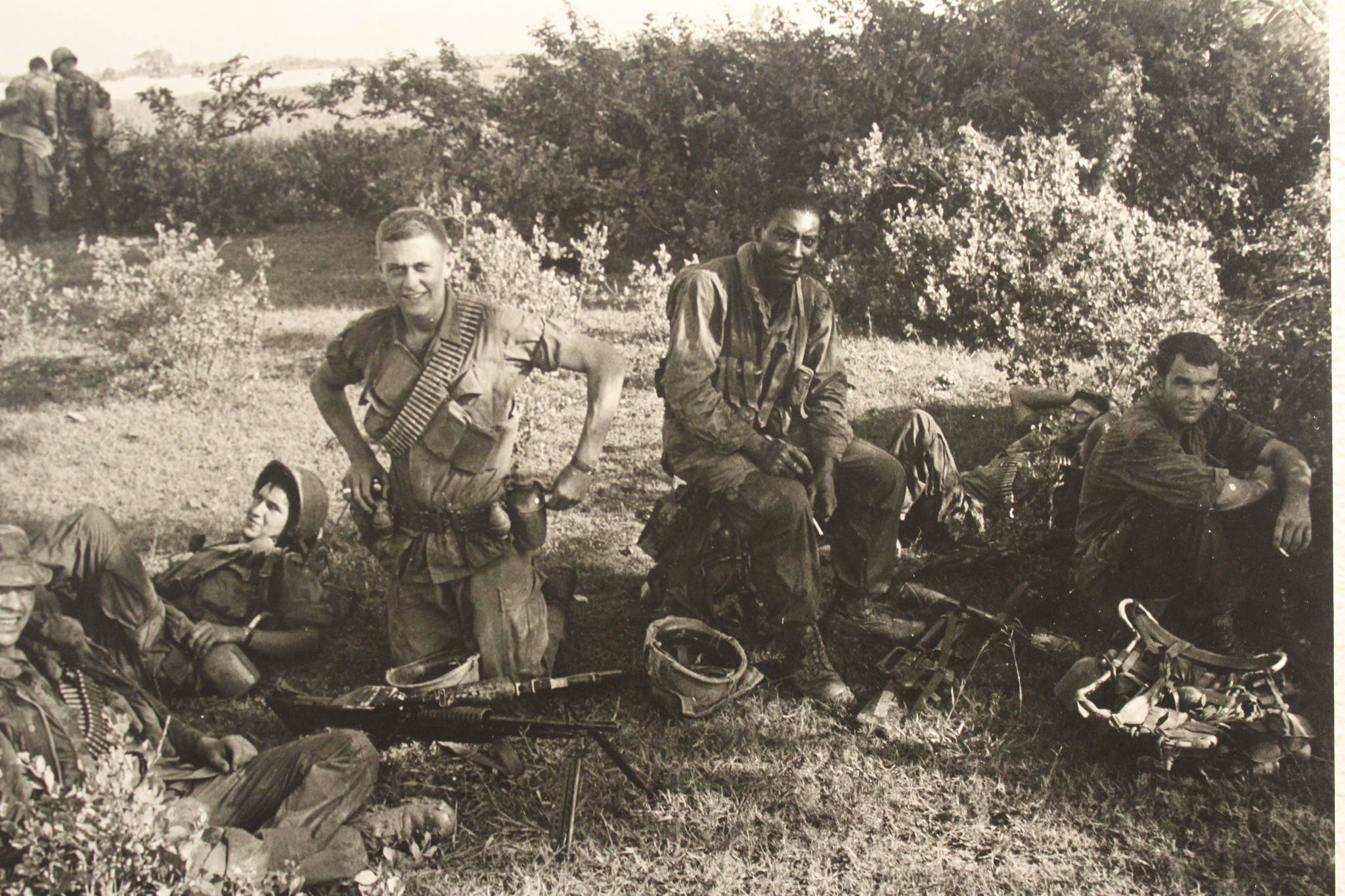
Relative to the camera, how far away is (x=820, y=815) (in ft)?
10.5

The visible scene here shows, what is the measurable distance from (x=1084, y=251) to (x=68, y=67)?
14.6 feet

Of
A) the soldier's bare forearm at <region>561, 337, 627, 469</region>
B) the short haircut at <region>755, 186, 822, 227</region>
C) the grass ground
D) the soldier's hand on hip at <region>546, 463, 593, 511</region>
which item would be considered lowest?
the grass ground

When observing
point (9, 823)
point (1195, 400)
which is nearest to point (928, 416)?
point (1195, 400)

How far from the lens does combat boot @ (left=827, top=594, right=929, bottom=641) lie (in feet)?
13.6

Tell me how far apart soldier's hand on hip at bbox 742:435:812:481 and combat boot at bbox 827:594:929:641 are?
677 mm

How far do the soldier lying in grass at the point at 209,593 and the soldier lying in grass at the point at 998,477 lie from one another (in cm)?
262

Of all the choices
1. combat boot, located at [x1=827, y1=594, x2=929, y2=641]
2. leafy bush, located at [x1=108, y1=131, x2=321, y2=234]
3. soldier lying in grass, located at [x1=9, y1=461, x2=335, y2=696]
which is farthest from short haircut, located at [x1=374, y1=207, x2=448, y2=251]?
combat boot, located at [x1=827, y1=594, x2=929, y2=641]

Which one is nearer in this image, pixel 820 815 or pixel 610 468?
pixel 820 815

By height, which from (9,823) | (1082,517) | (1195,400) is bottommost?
(9,823)

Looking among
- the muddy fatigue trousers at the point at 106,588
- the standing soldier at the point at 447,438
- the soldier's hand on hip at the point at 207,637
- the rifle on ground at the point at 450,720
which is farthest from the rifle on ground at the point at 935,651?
the muddy fatigue trousers at the point at 106,588

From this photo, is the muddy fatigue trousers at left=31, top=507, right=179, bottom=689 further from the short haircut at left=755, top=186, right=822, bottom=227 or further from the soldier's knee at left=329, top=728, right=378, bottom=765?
the short haircut at left=755, top=186, right=822, bottom=227

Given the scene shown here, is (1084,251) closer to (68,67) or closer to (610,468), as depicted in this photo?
(610,468)

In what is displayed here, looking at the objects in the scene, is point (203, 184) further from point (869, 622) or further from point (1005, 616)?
point (1005, 616)

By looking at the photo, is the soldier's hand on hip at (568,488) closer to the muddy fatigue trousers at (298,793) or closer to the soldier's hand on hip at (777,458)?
the soldier's hand on hip at (777,458)
